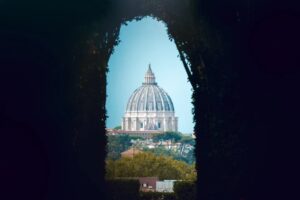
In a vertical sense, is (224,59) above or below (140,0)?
below

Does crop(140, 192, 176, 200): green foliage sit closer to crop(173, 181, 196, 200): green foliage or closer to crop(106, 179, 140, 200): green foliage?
crop(106, 179, 140, 200): green foliage

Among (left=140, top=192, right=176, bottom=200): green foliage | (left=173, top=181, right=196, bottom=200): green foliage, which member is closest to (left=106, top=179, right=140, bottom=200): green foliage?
(left=140, top=192, right=176, bottom=200): green foliage

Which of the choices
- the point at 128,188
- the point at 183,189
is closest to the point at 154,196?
the point at 183,189

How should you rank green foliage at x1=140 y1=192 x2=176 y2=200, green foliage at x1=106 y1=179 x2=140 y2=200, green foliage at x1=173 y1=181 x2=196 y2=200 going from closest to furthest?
green foliage at x1=106 y1=179 x2=140 y2=200
green foliage at x1=173 y1=181 x2=196 y2=200
green foliage at x1=140 y1=192 x2=176 y2=200

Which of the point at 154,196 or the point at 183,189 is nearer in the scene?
the point at 183,189

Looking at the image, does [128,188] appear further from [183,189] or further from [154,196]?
[154,196]

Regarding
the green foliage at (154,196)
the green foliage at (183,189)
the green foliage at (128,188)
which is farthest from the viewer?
the green foliage at (154,196)

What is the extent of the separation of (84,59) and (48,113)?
333cm

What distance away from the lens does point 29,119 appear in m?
24.7

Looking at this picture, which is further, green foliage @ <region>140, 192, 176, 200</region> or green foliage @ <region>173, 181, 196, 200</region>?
green foliage @ <region>140, 192, 176, 200</region>

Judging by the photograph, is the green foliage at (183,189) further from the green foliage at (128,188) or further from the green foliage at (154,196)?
the green foliage at (128,188)

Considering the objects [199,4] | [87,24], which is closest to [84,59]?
[87,24]

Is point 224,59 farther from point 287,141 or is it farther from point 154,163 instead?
point 154,163

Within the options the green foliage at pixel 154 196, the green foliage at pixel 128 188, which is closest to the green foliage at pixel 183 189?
the green foliage at pixel 154 196
